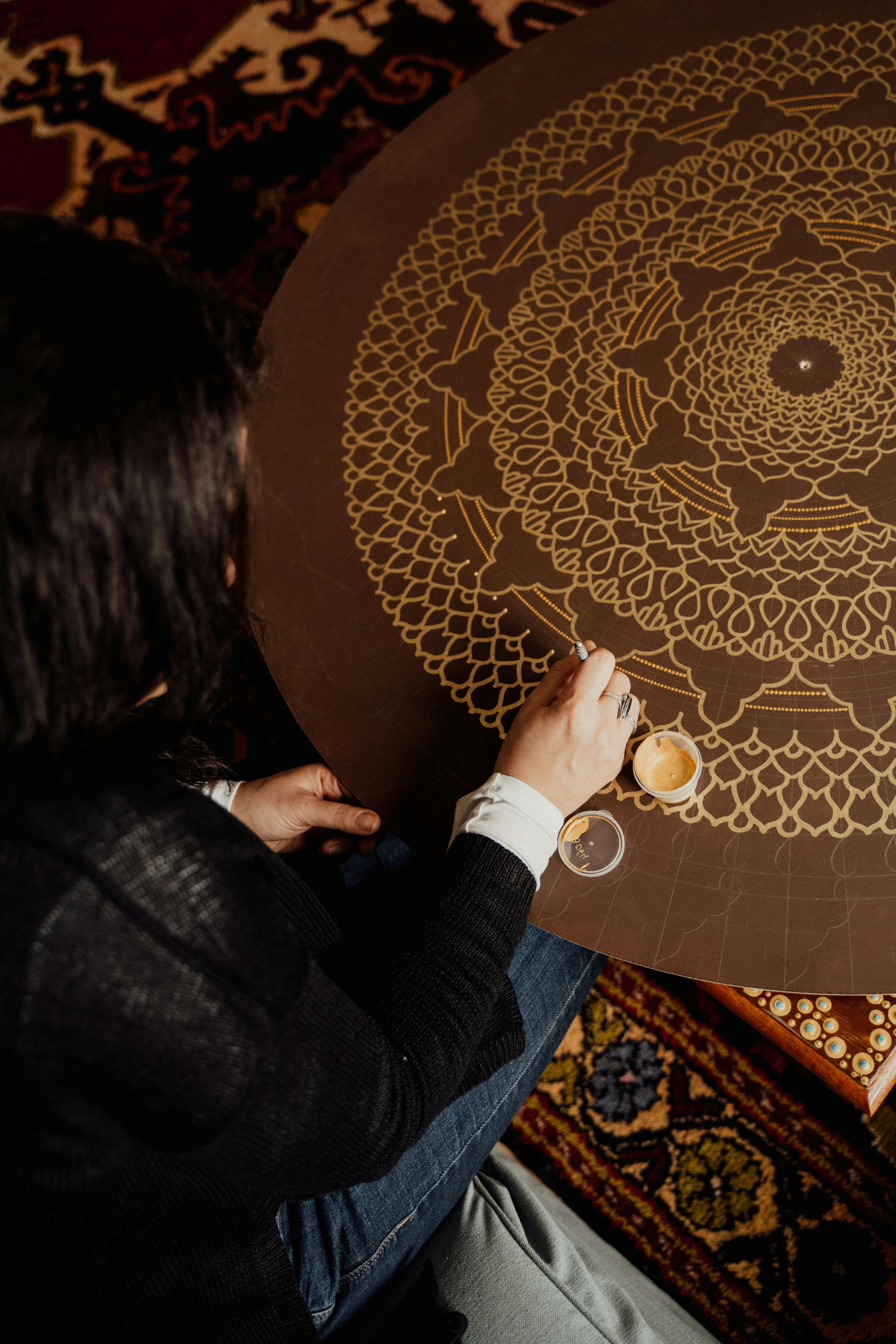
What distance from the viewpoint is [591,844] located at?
827 mm

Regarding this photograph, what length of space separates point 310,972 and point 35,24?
282 cm

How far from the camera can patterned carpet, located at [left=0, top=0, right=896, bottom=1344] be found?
1.15m

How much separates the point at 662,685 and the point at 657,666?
0.9 inches

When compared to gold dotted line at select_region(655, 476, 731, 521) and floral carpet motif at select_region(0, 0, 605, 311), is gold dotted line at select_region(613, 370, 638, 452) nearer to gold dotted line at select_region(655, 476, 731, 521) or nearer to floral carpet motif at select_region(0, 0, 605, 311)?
gold dotted line at select_region(655, 476, 731, 521)

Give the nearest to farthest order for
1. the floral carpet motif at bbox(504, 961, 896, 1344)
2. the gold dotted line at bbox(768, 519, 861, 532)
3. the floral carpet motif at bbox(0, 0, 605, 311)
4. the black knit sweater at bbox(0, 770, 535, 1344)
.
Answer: the black knit sweater at bbox(0, 770, 535, 1344), the gold dotted line at bbox(768, 519, 861, 532), the floral carpet motif at bbox(504, 961, 896, 1344), the floral carpet motif at bbox(0, 0, 605, 311)

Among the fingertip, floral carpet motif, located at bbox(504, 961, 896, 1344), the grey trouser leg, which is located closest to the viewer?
the grey trouser leg

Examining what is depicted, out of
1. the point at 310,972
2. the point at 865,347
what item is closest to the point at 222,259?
the point at 865,347

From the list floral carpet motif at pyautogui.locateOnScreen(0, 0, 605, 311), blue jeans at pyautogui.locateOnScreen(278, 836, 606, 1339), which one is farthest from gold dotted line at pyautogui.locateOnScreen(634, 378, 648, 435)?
floral carpet motif at pyautogui.locateOnScreen(0, 0, 605, 311)

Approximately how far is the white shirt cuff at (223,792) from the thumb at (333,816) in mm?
95

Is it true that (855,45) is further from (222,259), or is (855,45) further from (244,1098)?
(244,1098)

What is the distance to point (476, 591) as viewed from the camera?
951mm

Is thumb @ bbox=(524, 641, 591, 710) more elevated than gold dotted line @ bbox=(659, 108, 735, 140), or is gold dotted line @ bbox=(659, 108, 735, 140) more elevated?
gold dotted line @ bbox=(659, 108, 735, 140)

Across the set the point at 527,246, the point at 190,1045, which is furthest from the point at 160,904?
the point at 527,246

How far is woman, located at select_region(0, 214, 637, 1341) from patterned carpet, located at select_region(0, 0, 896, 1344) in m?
0.54
